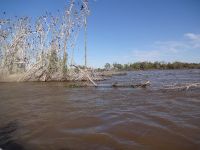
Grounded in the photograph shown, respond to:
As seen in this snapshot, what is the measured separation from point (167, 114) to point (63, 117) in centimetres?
325

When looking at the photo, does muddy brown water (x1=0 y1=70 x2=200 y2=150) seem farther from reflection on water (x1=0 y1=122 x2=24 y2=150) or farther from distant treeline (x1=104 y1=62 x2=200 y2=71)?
distant treeline (x1=104 y1=62 x2=200 y2=71)

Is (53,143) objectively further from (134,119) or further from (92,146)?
(134,119)

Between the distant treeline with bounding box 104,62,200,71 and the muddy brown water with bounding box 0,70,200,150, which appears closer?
the muddy brown water with bounding box 0,70,200,150

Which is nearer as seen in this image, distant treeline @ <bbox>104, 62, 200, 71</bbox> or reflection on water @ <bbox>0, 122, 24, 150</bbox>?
reflection on water @ <bbox>0, 122, 24, 150</bbox>

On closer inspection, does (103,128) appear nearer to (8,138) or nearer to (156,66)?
(8,138)

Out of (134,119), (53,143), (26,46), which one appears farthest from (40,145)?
(26,46)

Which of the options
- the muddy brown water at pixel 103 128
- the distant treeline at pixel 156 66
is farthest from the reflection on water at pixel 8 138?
the distant treeline at pixel 156 66

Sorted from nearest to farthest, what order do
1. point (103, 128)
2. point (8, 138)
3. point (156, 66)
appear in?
point (8, 138)
point (103, 128)
point (156, 66)

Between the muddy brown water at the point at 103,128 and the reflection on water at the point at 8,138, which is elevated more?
the muddy brown water at the point at 103,128

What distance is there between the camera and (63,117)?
308 inches

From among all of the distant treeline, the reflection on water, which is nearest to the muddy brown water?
the reflection on water

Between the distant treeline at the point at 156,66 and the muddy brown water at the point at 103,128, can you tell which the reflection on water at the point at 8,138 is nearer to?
the muddy brown water at the point at 103,128

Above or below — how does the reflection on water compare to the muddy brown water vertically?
below

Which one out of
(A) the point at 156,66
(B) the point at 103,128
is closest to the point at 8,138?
(B) the point at 103,128
